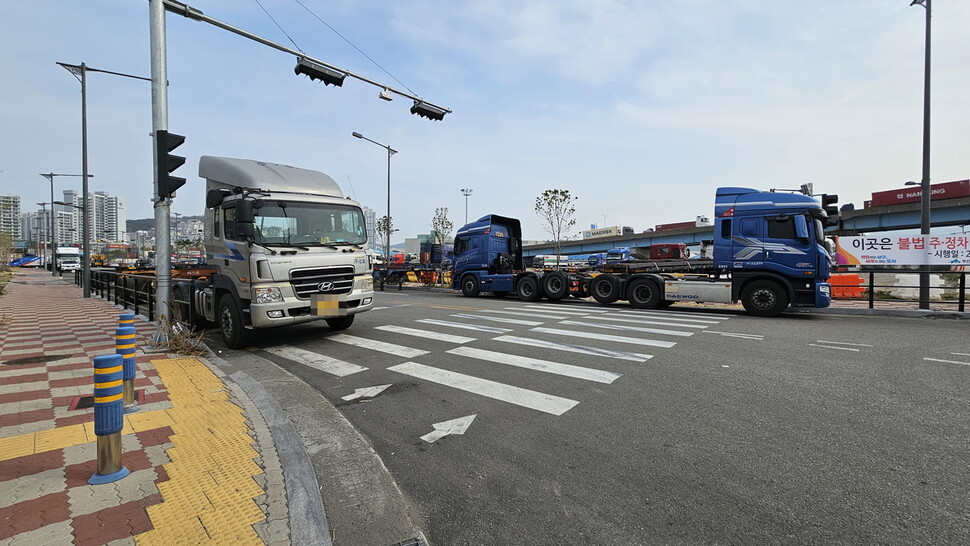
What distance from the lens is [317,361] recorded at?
7.02 m

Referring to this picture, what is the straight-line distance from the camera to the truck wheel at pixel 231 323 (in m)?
7.82

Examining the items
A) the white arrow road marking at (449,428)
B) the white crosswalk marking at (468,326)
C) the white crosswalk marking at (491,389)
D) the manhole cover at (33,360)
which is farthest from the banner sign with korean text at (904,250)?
the manhole cover at (33,360)

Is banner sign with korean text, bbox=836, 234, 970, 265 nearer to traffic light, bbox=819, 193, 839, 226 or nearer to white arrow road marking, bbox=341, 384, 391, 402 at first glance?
traffic light, bbox=819, 193, 839, 226

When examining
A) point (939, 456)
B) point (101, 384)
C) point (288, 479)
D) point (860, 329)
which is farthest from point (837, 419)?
point (860, 329)

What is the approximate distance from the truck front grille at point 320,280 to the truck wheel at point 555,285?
381 inches

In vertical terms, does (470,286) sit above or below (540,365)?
above

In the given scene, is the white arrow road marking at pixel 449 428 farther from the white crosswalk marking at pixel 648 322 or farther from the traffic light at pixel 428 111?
the traffic light at pixel 428 111

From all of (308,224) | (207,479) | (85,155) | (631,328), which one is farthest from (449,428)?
(85,155)

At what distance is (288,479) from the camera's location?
319 centimetres

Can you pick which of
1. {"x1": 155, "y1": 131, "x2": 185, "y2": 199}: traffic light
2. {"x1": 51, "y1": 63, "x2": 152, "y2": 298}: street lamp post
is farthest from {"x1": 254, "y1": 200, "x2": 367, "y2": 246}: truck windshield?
{"x1": 51, "y1": 63, "x2": 152, "y2": 298}: street lamp post

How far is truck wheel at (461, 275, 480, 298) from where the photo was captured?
18.9m

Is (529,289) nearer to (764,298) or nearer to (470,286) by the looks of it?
(470,286)

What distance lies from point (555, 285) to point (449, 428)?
1271 centimetres

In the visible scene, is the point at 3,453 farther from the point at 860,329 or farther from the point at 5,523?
the point at 860,329
